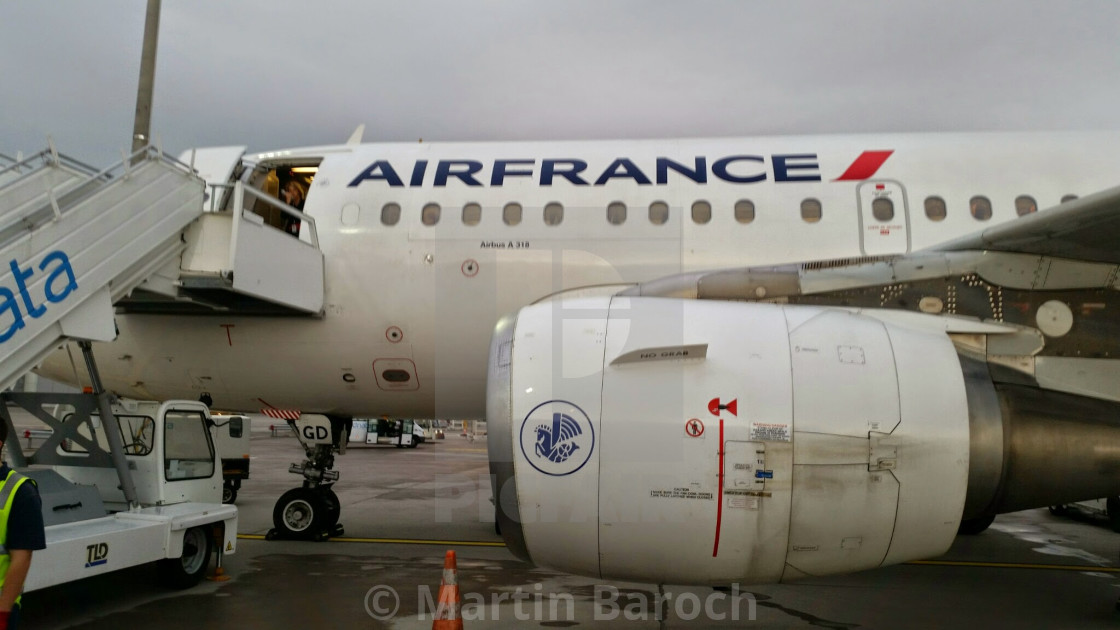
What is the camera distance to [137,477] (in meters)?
7.04

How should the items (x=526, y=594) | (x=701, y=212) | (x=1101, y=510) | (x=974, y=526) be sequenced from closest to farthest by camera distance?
(x=526, y=594) < (x=701, y=212) < (x=974, y=526) < (x=1101, y=510)

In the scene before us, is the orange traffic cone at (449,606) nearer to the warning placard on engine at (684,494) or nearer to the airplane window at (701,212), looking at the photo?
the warning placard on engine at (684,494)

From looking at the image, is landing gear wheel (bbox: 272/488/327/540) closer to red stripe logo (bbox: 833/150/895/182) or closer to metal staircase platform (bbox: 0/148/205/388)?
metal staircase platform (bbox: 0/148/205/388)

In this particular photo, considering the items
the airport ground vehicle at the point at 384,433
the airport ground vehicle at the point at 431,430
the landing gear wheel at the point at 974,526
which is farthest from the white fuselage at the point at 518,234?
the airport ground vehicle at the point at 431,430

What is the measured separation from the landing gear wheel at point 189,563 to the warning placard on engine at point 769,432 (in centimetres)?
546

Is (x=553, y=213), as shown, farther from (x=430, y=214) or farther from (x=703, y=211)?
(x=703, y=211)

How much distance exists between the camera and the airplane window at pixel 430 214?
25.7ft

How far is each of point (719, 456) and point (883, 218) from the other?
164 inches

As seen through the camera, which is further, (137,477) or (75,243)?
(137,477)

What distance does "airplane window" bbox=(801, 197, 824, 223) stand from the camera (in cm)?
731

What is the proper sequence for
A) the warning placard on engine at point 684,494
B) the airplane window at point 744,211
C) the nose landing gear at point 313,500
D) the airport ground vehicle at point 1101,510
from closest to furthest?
the warning placard on engine at point 684,494 → the airplane window at point 744,211 → the nose landing gear at point 313,500 → the airport ground vehicle at point 1101,510

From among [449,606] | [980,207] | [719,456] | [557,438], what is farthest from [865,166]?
[449,606]

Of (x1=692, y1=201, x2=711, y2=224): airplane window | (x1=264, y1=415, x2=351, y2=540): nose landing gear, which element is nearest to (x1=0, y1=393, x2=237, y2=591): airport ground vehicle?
(x1=264, y1=415, x2=351, y2=540): nose landing gear

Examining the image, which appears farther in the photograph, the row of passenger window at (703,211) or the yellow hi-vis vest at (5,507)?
the row of passenger window at (703,211)
